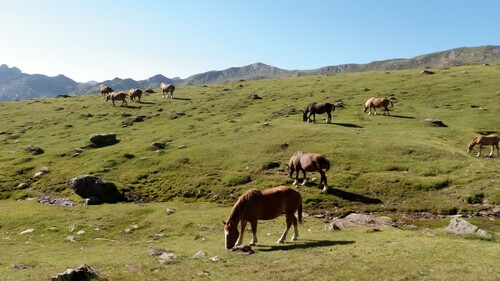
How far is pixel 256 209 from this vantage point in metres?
18.2

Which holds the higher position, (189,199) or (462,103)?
(462,103)

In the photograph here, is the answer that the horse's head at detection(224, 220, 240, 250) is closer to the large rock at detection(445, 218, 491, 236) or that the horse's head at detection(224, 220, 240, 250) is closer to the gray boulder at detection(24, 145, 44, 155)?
the large rock at detection(445, 218, 491, 236)

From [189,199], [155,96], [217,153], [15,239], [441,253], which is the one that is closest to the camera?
[441,253]

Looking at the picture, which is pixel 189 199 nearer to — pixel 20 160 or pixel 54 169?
pixel 54 169

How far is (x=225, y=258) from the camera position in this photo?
1616 centimetres

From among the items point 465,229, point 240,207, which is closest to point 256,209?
point 240,207

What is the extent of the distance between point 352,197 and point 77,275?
21.8 metres

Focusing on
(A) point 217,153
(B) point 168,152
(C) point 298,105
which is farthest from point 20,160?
(C) point 298,105

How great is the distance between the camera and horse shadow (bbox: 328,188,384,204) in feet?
96.2

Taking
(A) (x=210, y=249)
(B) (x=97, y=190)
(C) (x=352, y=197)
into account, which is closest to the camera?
(A) (x=210, y=249)

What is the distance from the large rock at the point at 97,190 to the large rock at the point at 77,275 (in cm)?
2224

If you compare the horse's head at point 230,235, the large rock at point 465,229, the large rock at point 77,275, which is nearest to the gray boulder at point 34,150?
the horse's head at point 230,235

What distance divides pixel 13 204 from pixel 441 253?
34.9m

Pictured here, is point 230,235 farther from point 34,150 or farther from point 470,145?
point 34,150
